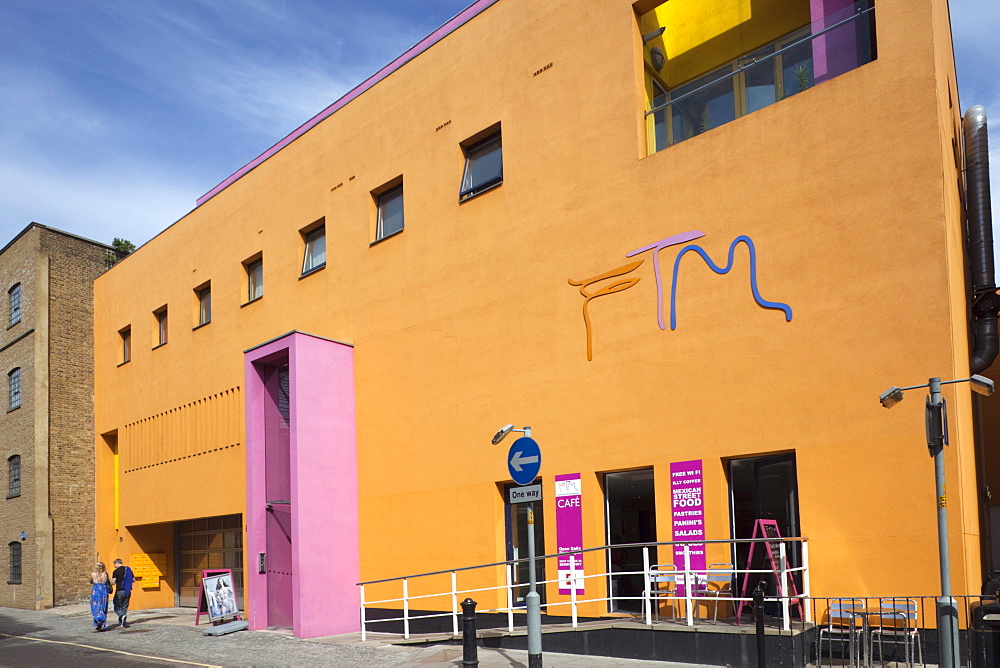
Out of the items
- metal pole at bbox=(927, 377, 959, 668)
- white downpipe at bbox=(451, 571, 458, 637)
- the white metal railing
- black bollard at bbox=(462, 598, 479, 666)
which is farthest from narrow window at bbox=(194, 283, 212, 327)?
metal pole at bbox=(927, 377, 959, 668)

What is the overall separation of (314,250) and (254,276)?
9.35ft

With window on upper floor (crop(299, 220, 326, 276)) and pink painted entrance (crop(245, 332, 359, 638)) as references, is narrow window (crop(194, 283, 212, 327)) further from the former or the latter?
pink painted entrance (crop(245, 332, 359, 638))

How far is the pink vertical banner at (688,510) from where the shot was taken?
12.2 metres

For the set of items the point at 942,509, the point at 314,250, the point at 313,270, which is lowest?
the point at 942,509

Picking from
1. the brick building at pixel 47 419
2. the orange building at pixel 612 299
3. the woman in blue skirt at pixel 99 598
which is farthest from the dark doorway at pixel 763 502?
the brick building at pixel 47 419

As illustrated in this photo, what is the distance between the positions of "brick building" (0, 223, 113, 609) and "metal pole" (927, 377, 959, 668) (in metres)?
26.2

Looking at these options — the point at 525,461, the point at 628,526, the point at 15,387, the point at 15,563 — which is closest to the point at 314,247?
the point at 628,526

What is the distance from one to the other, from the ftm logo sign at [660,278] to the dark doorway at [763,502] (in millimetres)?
2041

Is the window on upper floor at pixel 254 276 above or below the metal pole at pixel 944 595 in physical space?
above

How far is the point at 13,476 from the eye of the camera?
29.2 meters

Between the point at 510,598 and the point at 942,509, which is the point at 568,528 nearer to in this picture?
the point at 510,598

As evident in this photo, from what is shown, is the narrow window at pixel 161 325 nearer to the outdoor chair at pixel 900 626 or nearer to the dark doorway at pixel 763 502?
the dark doorway at pixel 763 502

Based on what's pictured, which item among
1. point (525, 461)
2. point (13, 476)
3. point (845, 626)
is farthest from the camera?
point (13, 476)

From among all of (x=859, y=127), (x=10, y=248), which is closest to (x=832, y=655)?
(x=859, y=127)
